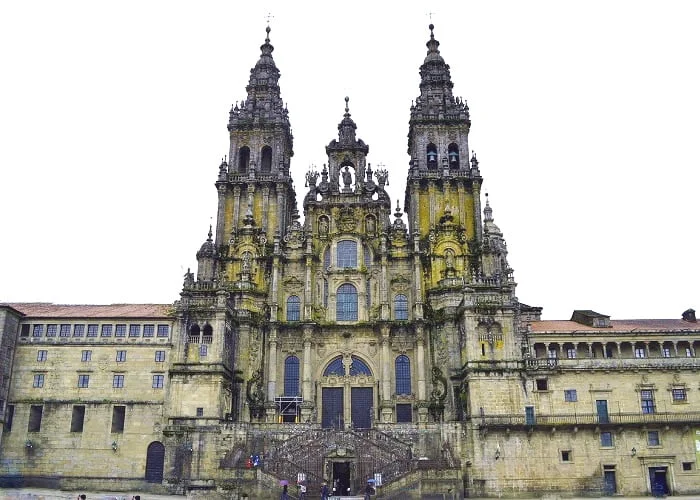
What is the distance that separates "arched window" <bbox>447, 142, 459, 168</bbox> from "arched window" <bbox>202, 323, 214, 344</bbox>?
89.5 ft

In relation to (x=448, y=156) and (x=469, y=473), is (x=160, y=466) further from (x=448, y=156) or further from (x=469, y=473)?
(x=448, y=156)

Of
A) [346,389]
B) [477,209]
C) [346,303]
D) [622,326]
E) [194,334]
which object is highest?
[477,209]

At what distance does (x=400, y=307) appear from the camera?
59.3 meters

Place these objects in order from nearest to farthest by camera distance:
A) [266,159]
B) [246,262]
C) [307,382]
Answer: [307,382], [246,262], [266,159]

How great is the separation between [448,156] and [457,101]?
22.3ft

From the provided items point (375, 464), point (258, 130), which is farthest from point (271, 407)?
point (258, 130)

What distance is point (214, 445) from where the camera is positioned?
48.9 meters

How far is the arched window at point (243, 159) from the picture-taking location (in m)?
65.9

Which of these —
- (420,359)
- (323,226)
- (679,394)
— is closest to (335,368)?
(420,359)

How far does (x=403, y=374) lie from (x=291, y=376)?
9.34 meters

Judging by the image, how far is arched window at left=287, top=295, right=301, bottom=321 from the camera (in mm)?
59312

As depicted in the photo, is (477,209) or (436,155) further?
(436,155)

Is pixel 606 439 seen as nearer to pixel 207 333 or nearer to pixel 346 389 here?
pixel 346 389

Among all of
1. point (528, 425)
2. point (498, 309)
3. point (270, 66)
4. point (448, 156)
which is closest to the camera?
point (528, 425)
